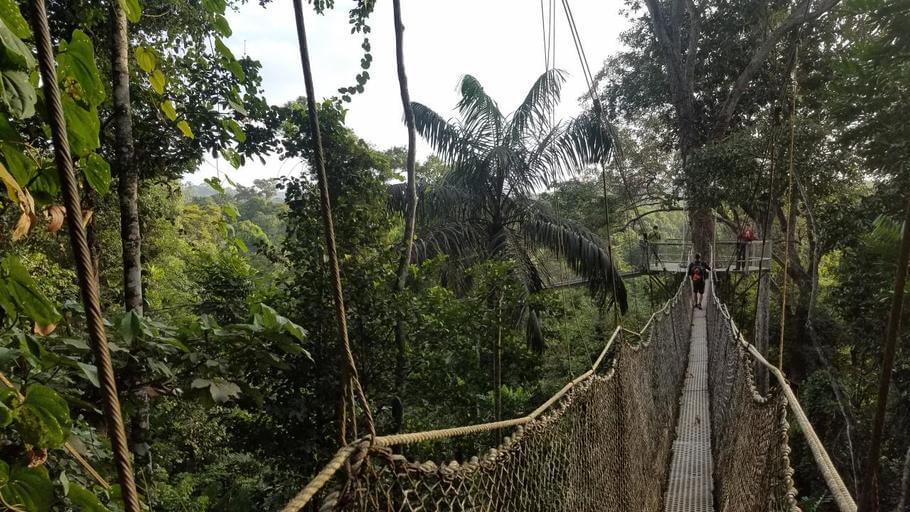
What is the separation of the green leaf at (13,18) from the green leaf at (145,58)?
38cm

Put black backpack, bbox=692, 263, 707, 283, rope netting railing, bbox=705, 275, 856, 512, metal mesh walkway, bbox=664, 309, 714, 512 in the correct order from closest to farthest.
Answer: rope netting railing, bbox=705, 275, 856, 512, metal mesh walkway, bbox=664, 309, 714, 512, black backpack, bbox=692, 263, 707, 283

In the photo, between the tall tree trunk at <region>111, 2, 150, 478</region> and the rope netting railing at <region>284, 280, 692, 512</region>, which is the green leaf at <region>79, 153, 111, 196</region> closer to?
the rope netting railing at <region>284, 280, 692, 512</region>

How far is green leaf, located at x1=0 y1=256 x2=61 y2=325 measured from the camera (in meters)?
0.57

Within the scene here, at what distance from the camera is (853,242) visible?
5023 millimetres

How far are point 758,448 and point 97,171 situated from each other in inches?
68.8

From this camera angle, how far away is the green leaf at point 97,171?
24.8 inches

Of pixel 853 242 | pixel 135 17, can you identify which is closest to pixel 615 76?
pixel 853 242

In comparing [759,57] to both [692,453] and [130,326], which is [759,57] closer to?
[692,453]

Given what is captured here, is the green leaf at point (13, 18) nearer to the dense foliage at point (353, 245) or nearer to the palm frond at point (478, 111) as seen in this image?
the dense foliage at point (353, 245)

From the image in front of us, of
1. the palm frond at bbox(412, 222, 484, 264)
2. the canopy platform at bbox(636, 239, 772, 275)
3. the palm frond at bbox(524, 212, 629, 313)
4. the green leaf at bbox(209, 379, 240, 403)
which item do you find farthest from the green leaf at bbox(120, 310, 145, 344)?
the canopy platform at bbox(636, 239, 772, 275)

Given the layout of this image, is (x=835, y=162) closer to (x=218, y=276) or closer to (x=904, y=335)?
(x=904, y=335)

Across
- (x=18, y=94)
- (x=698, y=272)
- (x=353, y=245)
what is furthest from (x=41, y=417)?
(x=698, y=272)

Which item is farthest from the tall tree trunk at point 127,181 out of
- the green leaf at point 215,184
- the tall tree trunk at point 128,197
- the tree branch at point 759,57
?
the tree branch at point 759,57

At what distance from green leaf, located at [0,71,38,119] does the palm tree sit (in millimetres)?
4390
